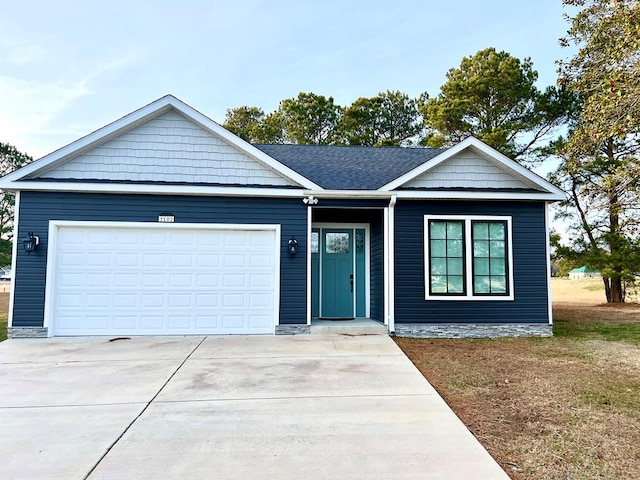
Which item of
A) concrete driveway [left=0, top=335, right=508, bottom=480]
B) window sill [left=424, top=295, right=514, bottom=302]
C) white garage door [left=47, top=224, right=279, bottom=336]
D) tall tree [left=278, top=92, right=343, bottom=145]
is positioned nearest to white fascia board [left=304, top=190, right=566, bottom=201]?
white garage door [left=47, top=224, right=279, bottom=336]

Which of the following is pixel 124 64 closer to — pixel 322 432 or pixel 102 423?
pixel 102 423

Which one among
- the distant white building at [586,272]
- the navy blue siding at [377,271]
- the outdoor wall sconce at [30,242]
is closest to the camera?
the outdoor wall sconce at [30,242]

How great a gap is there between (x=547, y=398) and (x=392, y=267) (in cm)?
401

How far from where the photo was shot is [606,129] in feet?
24.7

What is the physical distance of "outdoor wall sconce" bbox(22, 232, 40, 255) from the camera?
7.55 metres

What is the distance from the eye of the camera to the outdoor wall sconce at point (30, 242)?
755cm

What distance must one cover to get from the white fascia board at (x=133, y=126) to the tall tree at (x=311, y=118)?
49.8 ft

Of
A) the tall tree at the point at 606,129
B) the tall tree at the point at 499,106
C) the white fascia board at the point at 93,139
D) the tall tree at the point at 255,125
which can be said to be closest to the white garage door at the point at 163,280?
the white fascia board at the point at 93,139

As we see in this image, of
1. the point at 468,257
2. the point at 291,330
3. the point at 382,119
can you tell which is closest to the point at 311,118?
the point at 382,119

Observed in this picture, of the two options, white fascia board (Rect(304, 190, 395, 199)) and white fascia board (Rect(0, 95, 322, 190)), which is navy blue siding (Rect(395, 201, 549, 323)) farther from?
white fascia board (Rect(0, 95, 322, 190))

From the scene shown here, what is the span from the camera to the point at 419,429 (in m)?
3.64

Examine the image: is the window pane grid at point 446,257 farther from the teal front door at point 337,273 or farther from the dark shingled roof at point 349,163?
the teal front door at point 337,273

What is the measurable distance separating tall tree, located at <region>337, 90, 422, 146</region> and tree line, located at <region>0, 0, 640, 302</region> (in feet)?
0.19

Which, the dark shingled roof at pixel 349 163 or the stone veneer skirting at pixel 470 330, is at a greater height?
the dark shingled roof at pixel 349 163
